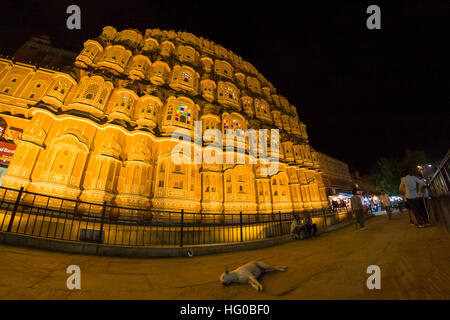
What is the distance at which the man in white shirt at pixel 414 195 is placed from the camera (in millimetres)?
5648

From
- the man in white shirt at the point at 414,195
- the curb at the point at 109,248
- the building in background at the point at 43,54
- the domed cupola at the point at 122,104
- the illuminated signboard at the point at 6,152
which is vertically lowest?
the curb at the point at 109,248

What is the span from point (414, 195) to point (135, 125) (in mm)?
18384

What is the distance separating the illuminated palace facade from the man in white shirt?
1171 cm

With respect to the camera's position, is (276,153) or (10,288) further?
(276,153)

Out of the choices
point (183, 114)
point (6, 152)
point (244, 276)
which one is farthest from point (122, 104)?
point (244, 276)

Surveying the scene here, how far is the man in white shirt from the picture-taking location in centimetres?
565

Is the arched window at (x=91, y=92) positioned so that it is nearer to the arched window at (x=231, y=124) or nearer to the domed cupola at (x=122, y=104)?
the domed cupola at (x=122, y=104)

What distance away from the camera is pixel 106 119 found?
14.6 metres

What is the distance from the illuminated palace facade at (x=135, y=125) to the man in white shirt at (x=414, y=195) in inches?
461

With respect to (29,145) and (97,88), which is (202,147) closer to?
(97,88)

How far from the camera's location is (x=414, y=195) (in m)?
5.68

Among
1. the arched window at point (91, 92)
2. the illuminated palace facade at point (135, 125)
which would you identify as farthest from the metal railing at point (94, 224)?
the arched window at point (91, 92)

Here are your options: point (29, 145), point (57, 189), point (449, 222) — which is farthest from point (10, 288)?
point (29, 145)
